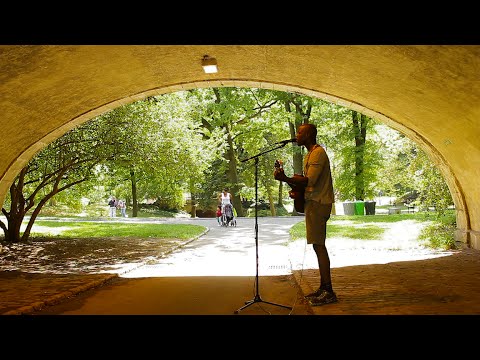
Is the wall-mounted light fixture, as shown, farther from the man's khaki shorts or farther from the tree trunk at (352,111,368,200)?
the tree trunk at (352,111,368,200)

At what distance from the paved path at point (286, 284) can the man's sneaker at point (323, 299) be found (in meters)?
0.07

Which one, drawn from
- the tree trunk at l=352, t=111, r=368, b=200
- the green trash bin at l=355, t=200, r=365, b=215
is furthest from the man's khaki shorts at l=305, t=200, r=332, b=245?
the tree trunk at l=352, t=111, r=368, b=200

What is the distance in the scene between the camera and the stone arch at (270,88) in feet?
33.4

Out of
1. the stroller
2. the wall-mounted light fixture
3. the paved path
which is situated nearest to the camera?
the paved path

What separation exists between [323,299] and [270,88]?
20.8 ft

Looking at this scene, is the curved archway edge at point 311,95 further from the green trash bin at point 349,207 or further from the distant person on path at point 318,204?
the green trash bin at point 349,207

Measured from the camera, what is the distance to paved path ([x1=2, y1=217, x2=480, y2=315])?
17.7ft

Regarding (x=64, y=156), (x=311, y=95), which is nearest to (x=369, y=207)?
(x=311, y=95)

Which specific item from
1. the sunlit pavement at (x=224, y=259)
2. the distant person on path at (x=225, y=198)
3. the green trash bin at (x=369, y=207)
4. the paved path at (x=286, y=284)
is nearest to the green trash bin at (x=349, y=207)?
the green trash bin at (x=369, y=207)

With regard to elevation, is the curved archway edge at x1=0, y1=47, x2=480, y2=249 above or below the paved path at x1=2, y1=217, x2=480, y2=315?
above

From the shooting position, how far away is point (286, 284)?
23.8 ft

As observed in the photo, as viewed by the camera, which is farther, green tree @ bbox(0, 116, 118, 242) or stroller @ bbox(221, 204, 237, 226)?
stroller @ bbox(221, 204, 237, 226)

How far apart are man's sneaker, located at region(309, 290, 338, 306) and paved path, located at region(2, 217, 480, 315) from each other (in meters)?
0.07
